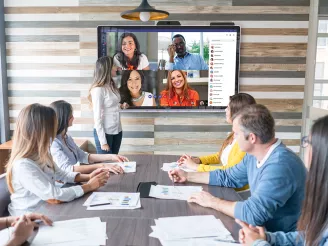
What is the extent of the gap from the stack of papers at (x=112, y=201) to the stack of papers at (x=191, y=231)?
0.74 feet

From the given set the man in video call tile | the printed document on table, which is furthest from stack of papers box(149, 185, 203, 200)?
the man in video call tile

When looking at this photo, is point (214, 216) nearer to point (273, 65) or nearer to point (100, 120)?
point (100, 120)

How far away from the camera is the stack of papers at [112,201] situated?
1.60 metres

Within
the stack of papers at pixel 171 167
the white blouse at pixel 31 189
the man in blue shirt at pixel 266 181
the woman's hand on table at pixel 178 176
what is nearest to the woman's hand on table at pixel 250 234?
the man in blue shirt at pixel 266 181

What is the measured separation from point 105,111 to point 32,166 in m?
1.76

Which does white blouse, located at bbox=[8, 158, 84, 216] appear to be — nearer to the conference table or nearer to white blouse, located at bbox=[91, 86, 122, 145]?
the conference table

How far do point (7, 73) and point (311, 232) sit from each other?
12.3 feet

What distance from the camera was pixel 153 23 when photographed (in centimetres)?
382

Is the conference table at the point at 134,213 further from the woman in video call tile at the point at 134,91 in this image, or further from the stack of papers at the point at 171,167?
the woman in video call tile at the point at 134,91

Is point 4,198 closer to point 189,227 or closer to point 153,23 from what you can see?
point 189,227

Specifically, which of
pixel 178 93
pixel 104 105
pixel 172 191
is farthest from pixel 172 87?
pixel 172 191

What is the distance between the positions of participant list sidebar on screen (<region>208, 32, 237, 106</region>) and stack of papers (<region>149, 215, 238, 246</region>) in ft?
8.32

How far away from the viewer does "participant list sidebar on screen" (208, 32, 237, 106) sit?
150 inches

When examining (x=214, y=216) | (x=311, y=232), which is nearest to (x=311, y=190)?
(x=311, y=232)
